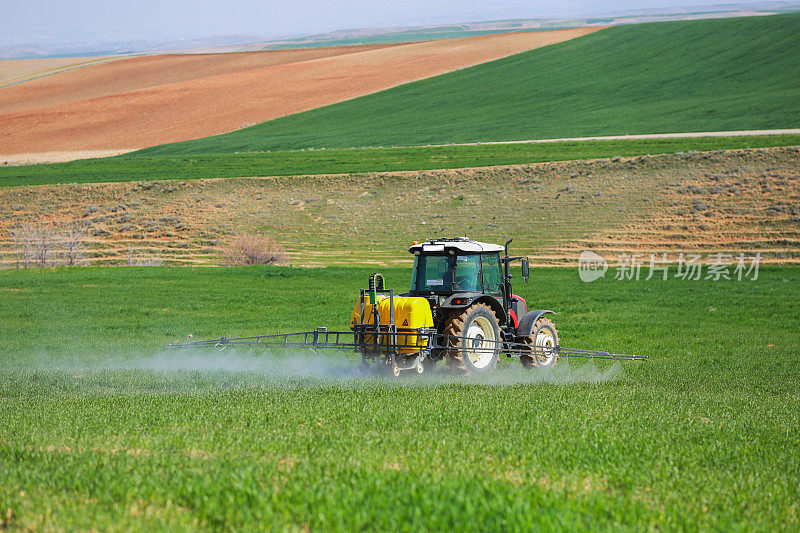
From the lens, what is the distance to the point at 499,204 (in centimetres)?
4894

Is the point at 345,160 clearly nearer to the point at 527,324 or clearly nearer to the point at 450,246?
the point at 527,324

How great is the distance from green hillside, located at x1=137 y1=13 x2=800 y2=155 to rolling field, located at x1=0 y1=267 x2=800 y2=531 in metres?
51.3

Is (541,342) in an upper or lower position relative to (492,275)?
lower

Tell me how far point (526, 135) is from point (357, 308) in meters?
55.2

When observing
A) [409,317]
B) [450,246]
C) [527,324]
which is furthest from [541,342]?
[409,317]

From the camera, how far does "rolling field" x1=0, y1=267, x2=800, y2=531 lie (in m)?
5.79

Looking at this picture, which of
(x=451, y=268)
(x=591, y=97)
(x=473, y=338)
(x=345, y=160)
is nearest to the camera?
(x=473, y=338)

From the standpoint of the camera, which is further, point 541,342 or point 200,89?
point 200,89

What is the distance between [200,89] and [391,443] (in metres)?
91.5

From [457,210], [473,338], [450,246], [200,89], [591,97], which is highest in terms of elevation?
[200,89]

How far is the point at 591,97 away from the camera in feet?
257

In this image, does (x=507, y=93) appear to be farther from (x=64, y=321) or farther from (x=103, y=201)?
(x=64, y=321)

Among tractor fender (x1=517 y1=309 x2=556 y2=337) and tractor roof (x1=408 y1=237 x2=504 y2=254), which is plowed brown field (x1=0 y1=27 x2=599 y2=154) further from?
tractor fender (x1=517 y1=309 x2=556 y2=337)

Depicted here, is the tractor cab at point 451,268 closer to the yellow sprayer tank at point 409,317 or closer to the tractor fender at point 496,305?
the tractor fender at point 496,305
